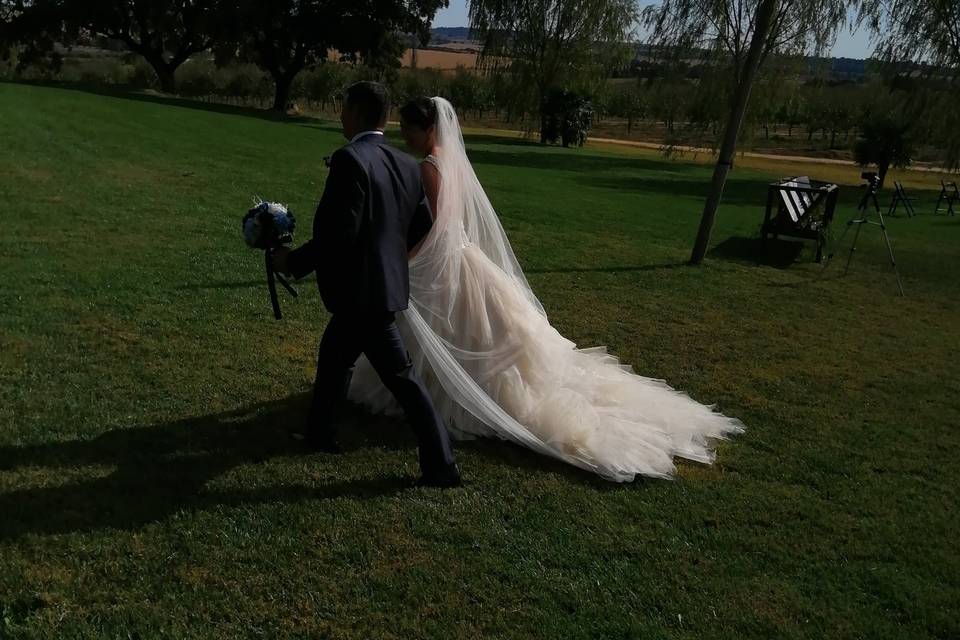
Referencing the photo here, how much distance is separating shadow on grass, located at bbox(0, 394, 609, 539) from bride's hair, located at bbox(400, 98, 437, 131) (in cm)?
202

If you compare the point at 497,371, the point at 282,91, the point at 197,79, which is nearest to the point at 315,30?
the point at 282,91

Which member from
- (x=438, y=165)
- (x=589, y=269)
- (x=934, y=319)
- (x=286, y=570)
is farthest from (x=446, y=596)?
(x=934, y=319)

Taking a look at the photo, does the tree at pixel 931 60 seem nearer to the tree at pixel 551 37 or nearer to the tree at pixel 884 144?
the tree at pixel 884 144

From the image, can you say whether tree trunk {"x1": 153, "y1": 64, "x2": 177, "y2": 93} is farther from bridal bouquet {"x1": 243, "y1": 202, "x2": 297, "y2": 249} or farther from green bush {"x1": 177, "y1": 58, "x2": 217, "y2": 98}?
bridal bouquet {"x1": 243, "y1": 202, "x2": 297, "y2": 249}

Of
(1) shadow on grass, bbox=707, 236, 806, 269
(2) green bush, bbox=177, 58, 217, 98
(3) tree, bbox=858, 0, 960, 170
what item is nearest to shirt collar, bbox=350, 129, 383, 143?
(1) shadow on grass, bbox=707, 236, 806, 269

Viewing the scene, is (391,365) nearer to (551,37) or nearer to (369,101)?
(369,101)

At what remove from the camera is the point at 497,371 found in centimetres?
538

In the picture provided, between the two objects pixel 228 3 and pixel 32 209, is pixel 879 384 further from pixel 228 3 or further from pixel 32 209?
pixel 228 3

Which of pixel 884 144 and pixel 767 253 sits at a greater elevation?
pixel 884 144

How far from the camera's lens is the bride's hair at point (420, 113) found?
5.11 meters

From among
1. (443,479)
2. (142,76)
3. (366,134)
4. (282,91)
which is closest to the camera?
(366,134)

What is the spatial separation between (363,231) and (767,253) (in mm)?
10850

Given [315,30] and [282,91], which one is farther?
[282,91]

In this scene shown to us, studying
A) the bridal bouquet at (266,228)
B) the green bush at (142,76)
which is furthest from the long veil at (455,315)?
the green bush at (142,76)
